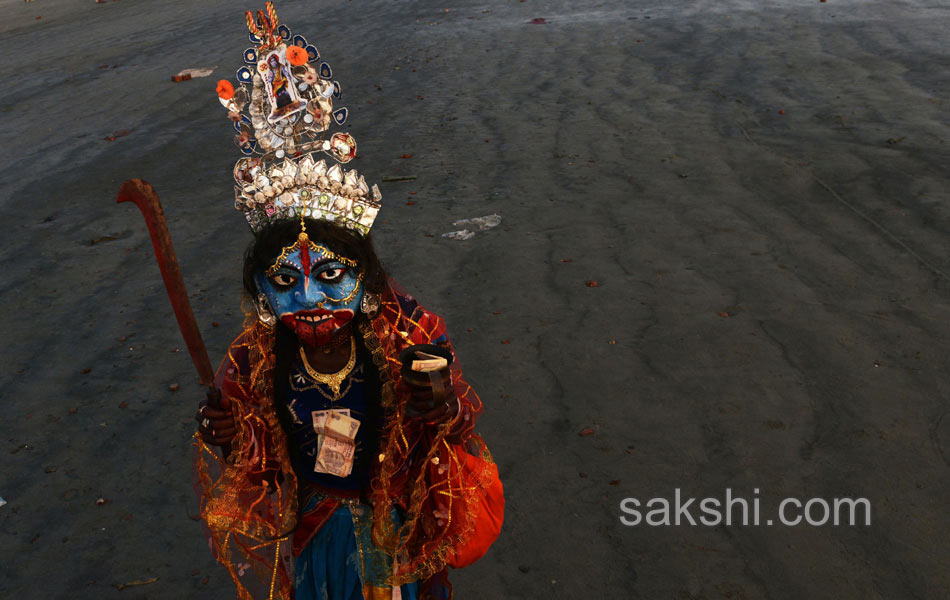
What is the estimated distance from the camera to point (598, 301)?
17.9 ft

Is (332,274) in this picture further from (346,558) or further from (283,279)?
(346,558)

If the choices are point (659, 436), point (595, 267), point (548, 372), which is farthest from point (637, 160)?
point (659, 436)

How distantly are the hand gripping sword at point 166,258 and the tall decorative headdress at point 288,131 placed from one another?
25 cm

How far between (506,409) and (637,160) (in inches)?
162

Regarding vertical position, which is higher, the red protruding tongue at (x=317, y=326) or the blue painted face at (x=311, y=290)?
the blue painted face at (x=311, y=290)

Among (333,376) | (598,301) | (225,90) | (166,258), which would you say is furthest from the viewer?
(598,301)

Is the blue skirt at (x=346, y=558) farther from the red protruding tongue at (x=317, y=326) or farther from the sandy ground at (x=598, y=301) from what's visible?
the sandy ground at (x=598, y=301)

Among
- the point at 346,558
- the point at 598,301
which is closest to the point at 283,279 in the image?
the point at 346,558

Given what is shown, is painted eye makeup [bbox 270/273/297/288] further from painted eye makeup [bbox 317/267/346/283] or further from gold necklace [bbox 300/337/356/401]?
gold necklace [bbox 300/337/356/401]

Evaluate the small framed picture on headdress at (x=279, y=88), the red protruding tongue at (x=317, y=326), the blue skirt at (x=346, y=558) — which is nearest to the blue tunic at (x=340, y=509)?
the blue skirt at (x=346, y=558)

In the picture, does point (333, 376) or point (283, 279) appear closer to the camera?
point (283, 279)

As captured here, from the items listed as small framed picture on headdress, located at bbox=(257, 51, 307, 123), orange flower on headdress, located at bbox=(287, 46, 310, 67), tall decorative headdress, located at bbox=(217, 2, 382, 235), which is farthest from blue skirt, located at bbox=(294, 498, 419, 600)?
orange flower on headdress, located at bbox=(287, 46, 310, 67)

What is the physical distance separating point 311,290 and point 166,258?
410 mm

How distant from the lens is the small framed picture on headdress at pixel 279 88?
101 inches
